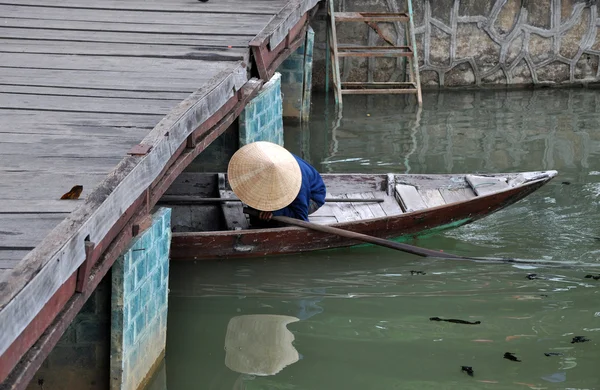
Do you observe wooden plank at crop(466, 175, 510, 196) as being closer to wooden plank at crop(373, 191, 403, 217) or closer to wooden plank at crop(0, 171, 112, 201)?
wooden plank at crop(373, 191, 403, 217)

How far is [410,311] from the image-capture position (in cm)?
670

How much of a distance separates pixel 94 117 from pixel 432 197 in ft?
10.9

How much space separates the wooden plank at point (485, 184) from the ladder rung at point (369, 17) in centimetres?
428

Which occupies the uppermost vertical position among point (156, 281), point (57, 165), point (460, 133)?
point (57, 165)

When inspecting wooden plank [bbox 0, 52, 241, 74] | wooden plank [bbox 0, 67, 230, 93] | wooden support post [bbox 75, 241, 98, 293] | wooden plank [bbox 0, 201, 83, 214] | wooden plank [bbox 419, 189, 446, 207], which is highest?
wooden plank [bbox 0, 52, 241, 74]

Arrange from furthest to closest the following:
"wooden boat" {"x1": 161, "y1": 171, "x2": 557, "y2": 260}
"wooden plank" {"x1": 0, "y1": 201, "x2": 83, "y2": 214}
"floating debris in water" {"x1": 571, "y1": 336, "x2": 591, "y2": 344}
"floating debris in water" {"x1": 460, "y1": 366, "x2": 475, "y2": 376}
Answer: "wooden boat" {"x1": 161, "y1": 171, "x2": 557, "y2": 260}
"floating debris in water" {"x1": 571, "y1": 336, "x2": 591, "y2": 344}
"floating debris in water" {"x1": 460, "y1": 366, "x2": 475, "y2": 376}
"wooden plank" {"x1": 0, "y1": 201, "x2": 83, "y2": 214}

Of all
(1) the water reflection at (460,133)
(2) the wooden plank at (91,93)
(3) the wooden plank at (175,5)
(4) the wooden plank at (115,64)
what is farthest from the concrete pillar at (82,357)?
(1) the water reflection at (460,133)

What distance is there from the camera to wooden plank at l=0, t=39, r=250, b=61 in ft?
24.1

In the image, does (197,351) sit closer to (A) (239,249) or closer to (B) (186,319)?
(B) (186,319)

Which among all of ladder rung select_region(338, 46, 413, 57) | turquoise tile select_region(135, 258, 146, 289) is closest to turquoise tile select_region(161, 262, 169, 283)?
turquoise tile select_region(135, 258, 146, 289)

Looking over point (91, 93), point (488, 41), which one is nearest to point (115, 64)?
point (91, 93)

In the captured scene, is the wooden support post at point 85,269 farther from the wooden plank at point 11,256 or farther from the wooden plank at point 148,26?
the wooden plank at point 148,26

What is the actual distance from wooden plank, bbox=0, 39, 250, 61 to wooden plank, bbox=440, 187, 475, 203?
2.10 m

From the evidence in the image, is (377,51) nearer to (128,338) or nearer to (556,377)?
(556,377)
